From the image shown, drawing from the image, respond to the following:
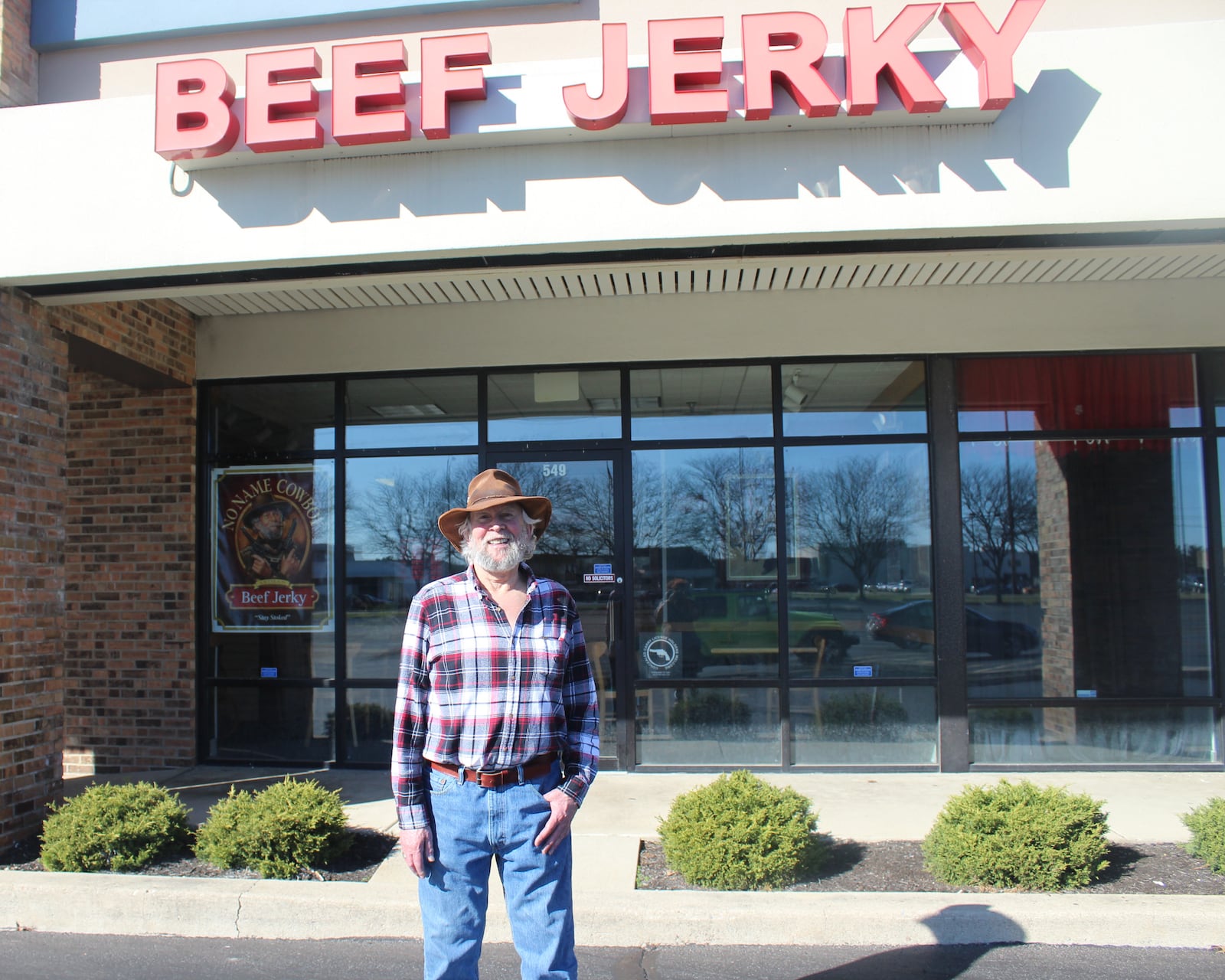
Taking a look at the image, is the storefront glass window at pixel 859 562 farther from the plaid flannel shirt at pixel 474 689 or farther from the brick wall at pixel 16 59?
the brick wall at pixel 16 59

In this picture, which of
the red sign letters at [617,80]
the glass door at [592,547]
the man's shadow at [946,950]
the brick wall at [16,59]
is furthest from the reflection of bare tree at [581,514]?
the brick wall at [16,59]

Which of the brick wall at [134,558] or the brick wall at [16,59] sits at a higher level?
the brick wall at [16,59]

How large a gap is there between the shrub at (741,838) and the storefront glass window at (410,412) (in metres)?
3.82

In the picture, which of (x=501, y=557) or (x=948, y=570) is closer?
(x=501, y=557)

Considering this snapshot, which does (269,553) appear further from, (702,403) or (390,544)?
(702,403)

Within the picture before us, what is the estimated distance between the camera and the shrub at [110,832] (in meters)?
5.08

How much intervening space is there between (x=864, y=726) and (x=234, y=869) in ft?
15.1

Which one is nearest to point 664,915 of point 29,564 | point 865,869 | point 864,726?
point 865,869

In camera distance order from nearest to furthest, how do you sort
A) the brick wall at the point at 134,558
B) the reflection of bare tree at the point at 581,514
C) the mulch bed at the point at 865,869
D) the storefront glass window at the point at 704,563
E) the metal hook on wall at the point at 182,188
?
the mulch bed at the point at 865,869
the metal hook on wall at the point at 182,188
the storefront glass window at the point at 704,563
the reflection of bare tree at the point at 581,514
the brick wall at the point at 134,558

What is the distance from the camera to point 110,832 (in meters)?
5.09

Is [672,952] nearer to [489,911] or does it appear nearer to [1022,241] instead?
[489,911]

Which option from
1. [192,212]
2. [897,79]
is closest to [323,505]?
[192,212]

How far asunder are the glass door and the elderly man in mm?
4342

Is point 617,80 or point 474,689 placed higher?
point 617,80
